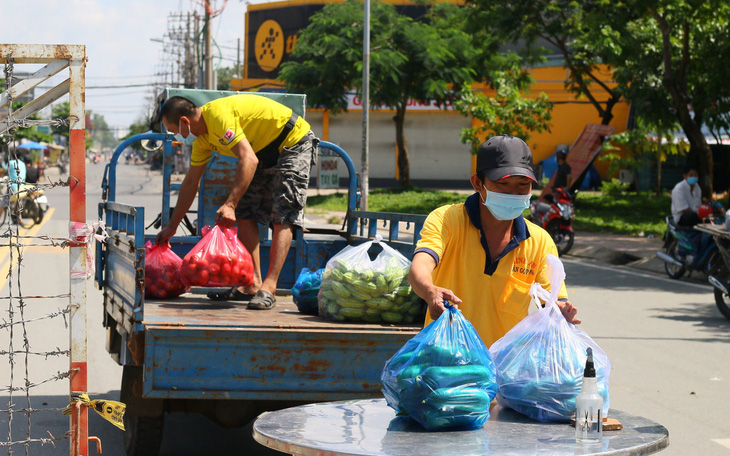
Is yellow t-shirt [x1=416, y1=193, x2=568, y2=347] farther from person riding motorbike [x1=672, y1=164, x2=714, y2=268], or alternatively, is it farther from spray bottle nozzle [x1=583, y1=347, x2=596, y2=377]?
person riding motorbike [x1=672, y1=164, x2=714, y2=268]

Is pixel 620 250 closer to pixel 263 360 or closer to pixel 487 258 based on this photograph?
pixel 263 360

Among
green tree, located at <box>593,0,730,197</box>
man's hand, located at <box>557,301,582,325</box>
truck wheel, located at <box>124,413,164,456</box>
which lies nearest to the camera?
man's hand, located at <box>557,301,582,325</box>

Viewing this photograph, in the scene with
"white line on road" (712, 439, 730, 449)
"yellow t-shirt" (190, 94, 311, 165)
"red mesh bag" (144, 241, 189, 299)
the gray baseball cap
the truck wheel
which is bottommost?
"white line on road" (712, 439, 730, 449)

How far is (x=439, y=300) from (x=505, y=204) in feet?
1.85

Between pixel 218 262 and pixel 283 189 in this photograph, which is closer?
pixel 218 262

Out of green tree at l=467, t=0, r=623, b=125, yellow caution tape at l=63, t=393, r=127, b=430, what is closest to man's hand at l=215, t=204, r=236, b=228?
yellow caution tape at l=63, t=393, r=127, b=430

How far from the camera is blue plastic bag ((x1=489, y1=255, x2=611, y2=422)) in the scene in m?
→ 2.87

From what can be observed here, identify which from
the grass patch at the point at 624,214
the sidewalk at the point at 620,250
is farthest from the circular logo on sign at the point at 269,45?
the sidewalk at the point at 620,250

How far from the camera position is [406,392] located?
8.91ft

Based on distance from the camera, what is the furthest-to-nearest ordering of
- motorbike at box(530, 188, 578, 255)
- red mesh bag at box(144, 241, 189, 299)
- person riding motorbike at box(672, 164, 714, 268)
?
motorbike at box(530, 188, 578, 255) < person riding motorbike at box(672, 164, 714, 268) < red mesh bag at box(144, 241, 189, 299)

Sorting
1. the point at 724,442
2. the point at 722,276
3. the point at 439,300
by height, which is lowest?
the point at 724,442

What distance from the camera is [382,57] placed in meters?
29.4

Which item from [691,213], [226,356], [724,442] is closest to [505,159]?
[226,356]

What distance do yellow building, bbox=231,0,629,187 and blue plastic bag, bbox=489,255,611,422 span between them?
40305 mm
